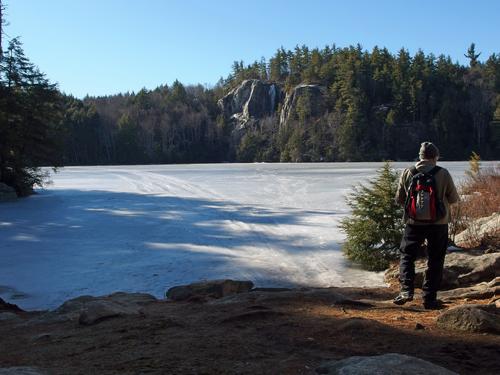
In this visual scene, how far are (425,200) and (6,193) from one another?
26.2 metres

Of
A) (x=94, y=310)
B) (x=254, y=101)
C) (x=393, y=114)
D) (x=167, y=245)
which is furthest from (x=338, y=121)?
(x=94, y=310)

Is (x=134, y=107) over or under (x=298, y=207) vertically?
over

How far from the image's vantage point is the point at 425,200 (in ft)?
19.1

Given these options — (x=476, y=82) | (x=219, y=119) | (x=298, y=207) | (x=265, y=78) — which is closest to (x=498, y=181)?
(x=298, y=207)

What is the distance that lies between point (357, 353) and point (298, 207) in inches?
590

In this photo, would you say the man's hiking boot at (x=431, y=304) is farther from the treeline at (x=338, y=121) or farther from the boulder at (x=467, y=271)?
the treeline at (x=338, y=121)

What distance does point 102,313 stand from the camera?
19.3ft

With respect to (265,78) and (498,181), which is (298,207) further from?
(265,78)

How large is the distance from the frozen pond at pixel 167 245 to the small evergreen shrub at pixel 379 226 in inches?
15.3

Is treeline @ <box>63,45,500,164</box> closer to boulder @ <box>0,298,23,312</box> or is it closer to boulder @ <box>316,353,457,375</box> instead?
boulder @ <box>0,298,23,312</box>

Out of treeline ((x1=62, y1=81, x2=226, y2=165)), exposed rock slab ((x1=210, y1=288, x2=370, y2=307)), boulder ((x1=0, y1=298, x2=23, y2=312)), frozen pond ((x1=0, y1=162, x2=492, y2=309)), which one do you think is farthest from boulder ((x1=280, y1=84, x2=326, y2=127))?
exposed rock slab ((x1=210, y1=288, x2=370, y2=307))

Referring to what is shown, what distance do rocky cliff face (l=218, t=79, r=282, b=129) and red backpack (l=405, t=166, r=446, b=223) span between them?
110m

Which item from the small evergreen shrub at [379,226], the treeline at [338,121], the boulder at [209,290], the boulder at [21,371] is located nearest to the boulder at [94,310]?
the boulder at [209,290]

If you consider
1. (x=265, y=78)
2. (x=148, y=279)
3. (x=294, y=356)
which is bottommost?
(x=148, y=279)
